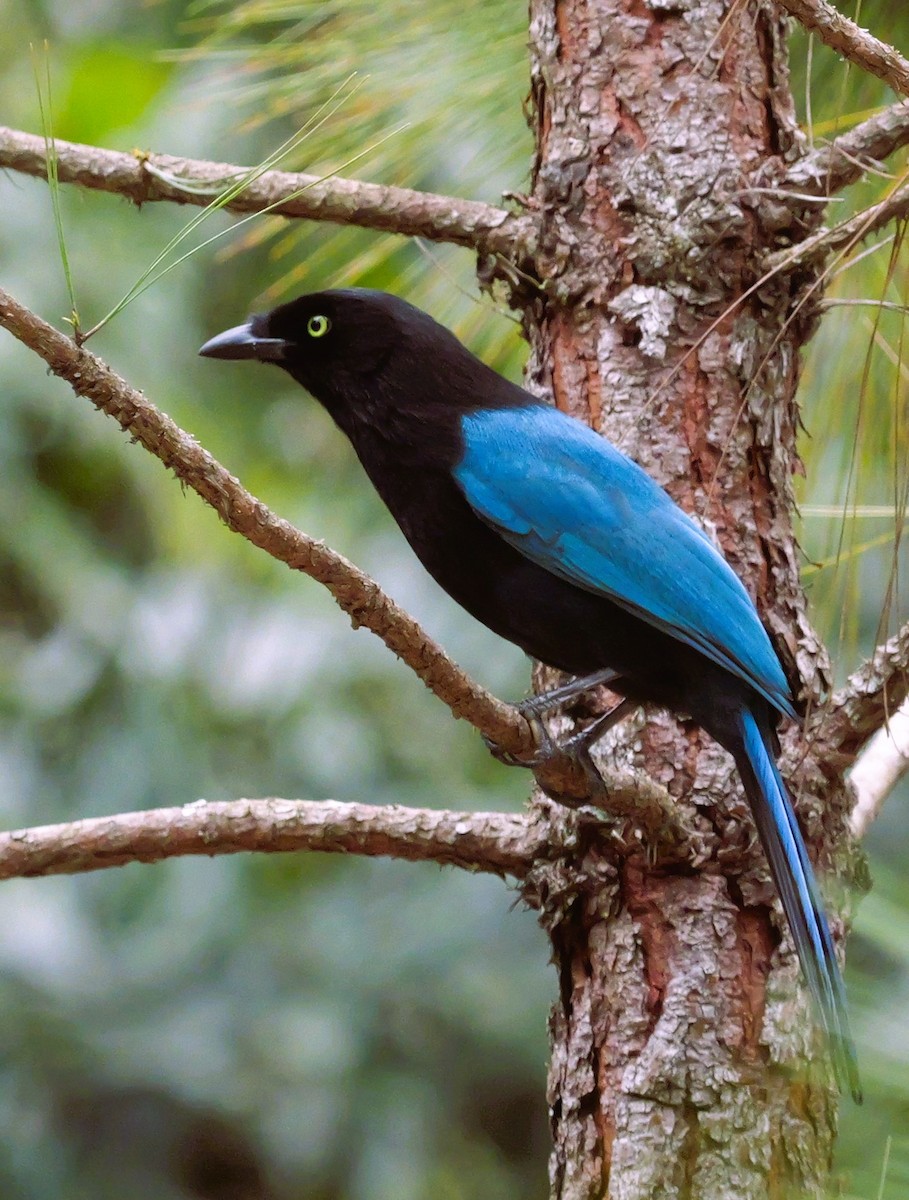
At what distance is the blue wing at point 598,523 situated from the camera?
2602 millimetres

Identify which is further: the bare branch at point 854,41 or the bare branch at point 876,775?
the bare branch at point 876,775

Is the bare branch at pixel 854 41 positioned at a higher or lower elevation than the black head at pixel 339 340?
lower

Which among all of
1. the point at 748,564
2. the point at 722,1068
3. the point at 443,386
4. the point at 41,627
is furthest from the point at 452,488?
the point at 41,627

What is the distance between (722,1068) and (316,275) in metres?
2.92

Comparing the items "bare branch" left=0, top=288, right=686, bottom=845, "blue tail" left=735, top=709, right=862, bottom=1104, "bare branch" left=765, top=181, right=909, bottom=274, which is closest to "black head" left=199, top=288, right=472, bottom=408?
"bare branch" left=765, top=181, right=909, bottom=274

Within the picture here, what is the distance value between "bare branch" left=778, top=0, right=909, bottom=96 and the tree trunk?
0.68 m

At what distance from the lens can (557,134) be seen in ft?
9.41

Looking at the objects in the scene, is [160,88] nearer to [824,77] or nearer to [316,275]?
[316,275]

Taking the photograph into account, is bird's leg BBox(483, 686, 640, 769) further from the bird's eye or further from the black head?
the bird's eye

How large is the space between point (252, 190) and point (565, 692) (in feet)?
3.48

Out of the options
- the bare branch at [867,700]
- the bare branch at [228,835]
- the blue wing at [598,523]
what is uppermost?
the blue wing at [598,523]

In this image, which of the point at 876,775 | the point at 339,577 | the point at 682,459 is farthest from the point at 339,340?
the point at 876,775

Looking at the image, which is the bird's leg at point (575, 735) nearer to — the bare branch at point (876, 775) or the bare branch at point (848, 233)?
the bare branch at point (876, 775)

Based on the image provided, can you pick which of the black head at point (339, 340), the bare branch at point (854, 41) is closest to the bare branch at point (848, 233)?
the bare branch at point (854, 41)
